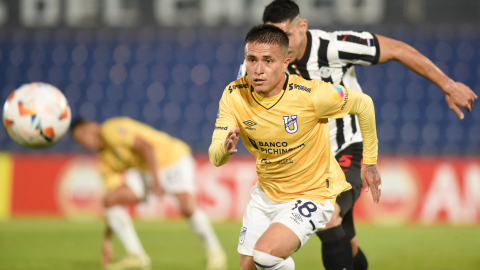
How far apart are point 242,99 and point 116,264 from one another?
320 centimetres

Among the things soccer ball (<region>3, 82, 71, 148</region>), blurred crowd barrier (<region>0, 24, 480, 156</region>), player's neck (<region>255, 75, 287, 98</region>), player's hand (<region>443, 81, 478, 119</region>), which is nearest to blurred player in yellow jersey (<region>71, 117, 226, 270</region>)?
soccer ball (<region>3, 82, 71, 148</region>)

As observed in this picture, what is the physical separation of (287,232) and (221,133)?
0.67 meters

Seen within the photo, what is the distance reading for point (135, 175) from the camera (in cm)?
624

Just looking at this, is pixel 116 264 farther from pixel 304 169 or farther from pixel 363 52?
pixel 363 52

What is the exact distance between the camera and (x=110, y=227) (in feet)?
19.2

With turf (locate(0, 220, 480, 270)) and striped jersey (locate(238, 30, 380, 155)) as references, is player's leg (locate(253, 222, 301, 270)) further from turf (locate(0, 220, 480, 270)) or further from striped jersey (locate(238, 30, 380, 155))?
turf (locate(0, 220, 480, 270))

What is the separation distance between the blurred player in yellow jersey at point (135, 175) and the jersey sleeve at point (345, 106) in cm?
277

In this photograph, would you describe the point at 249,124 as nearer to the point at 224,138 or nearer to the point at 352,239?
the point at 224,138

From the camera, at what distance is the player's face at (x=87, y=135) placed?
591 cm

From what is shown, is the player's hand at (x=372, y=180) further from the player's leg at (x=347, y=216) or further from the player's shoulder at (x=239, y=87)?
the player's shoulder at (x=239, y=87)

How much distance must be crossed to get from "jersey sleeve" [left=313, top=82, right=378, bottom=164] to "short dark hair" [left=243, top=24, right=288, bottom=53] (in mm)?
345

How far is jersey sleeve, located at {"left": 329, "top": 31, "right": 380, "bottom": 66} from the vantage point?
3.64 m

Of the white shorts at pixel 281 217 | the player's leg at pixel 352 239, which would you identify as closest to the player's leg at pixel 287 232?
the white shorts at pixel 281 217

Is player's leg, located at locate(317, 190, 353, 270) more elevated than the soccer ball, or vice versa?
the soccer ball
